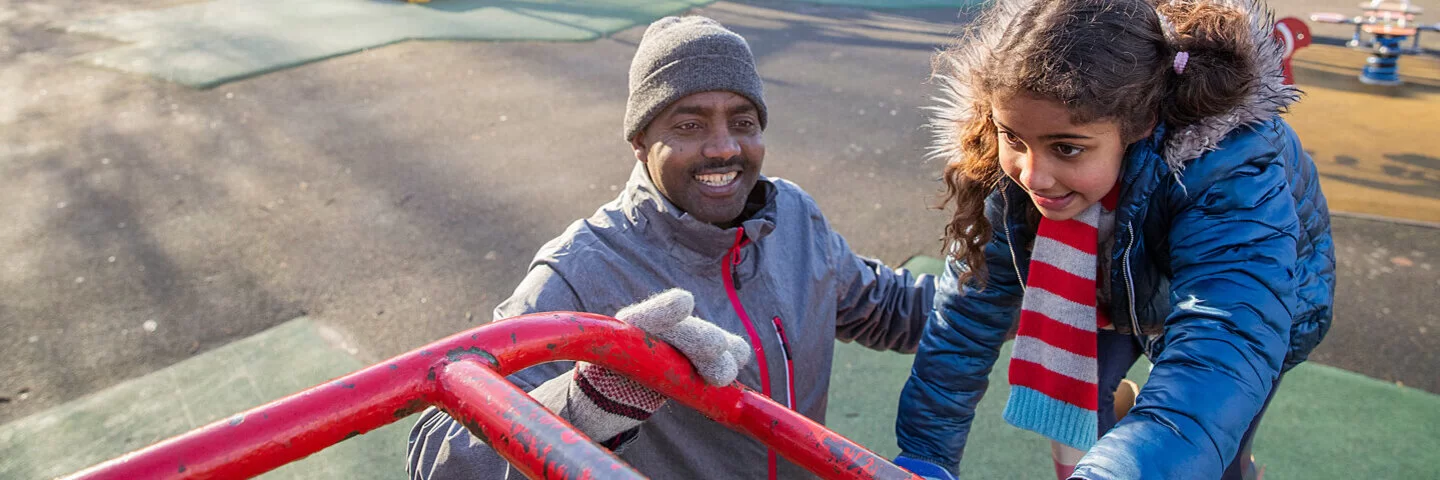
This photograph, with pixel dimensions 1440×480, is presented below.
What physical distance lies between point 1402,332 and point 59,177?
6242mm

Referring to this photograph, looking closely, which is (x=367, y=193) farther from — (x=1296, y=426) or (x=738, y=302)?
(x=1296, y=426)

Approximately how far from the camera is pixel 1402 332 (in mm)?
3863

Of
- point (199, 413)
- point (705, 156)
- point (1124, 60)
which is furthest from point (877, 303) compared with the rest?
point (199, 413)

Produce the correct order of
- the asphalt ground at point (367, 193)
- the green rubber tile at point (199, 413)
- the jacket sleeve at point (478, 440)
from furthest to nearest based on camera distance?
the asphalt ground at point (367, 193) < the green rubber tile at point (199, 413) < the jacket sleeve at point (478, 440)

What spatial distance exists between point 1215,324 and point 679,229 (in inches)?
37.2

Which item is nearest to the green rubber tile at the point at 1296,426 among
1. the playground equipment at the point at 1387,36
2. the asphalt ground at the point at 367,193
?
the asphalt ground at the point at 367,193

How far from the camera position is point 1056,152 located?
162cm

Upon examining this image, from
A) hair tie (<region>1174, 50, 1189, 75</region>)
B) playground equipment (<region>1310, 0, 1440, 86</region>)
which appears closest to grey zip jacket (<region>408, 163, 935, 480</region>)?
hair tie (<region>1174, 50, 1189, 75</region>)

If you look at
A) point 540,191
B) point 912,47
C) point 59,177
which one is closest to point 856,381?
point 540,191

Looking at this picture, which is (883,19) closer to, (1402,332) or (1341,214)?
(1341,214)

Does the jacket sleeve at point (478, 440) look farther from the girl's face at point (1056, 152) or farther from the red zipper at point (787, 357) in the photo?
the girl's face at point (1056, 152)

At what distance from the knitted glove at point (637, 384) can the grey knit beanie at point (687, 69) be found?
645 millimetres

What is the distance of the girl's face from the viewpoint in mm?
1580

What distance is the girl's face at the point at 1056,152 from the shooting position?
1.58m
